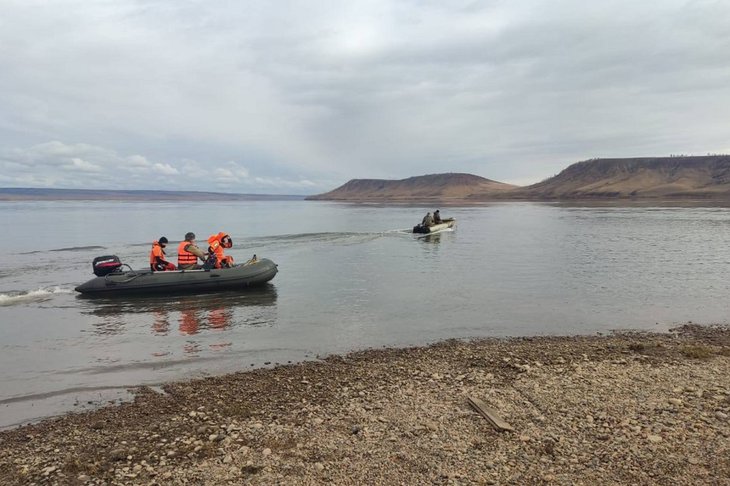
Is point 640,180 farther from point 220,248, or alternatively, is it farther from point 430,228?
point 220,248

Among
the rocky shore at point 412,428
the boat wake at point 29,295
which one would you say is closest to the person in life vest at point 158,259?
the boat wake at point 29,295

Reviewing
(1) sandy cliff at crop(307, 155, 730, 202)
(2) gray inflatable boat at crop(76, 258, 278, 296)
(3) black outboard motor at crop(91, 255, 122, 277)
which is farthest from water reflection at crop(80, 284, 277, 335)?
(1) sandy cliff at crop(307, 155, 730, 202)

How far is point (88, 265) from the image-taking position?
67.2ft

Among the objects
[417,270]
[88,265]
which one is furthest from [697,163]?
[88,265]

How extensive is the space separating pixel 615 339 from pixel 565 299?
4.06 m

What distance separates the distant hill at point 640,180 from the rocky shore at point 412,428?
107 metres

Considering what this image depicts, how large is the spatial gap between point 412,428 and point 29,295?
1369 centimetres

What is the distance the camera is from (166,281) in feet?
45.4

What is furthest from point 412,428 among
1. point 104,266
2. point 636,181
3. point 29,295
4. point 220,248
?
point 636,181

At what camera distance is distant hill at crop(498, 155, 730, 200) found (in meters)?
105

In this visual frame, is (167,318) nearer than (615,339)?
No

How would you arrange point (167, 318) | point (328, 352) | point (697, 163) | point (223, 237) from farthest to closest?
point (697, 163)
point (223, 237)
point (167, 318)
point (328, 352)

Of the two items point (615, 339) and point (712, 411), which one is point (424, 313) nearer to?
point (615, 339)

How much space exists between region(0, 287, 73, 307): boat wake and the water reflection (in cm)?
150
